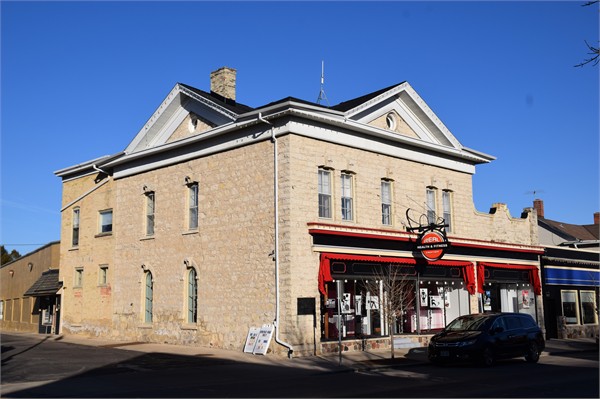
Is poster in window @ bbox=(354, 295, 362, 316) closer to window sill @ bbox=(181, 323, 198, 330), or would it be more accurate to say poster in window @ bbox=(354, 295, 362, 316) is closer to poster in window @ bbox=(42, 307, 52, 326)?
window sill @ bbox=(181, 323, 198, 330)

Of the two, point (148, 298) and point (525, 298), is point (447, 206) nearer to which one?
point (525, 298)

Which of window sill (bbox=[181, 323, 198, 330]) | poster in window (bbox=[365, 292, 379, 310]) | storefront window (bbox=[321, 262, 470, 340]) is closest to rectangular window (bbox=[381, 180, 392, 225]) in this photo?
storefront window (bbox=[321, 262, 470, 340])

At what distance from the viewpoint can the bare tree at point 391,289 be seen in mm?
22344

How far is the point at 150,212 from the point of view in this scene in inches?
1101

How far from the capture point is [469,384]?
14688 mm

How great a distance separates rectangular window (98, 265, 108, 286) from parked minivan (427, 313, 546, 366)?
15.4 meters

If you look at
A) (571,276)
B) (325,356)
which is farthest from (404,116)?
(571,276)

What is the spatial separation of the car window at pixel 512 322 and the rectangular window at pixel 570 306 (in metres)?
13.1

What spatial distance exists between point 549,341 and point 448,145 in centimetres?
988

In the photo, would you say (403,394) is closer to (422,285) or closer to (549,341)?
(422,285)

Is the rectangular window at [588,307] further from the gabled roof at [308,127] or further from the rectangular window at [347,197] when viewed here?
the rectangular window at [347,197]

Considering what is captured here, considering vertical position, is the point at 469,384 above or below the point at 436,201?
below

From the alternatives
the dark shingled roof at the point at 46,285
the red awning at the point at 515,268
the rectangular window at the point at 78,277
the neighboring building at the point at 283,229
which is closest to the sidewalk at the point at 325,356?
the neighboring building at the point at 283,229

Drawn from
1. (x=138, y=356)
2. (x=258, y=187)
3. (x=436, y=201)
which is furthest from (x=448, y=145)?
(x=138, y=356)
